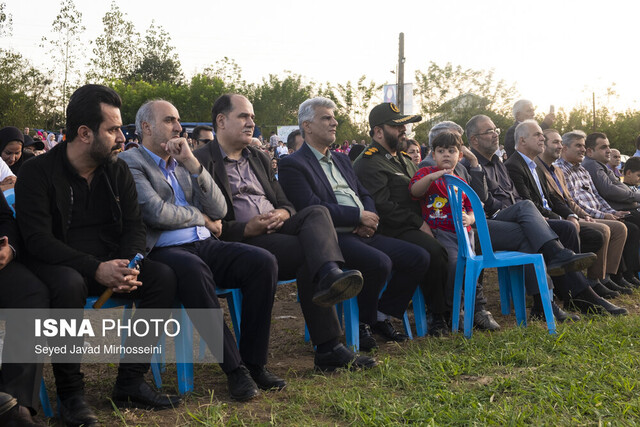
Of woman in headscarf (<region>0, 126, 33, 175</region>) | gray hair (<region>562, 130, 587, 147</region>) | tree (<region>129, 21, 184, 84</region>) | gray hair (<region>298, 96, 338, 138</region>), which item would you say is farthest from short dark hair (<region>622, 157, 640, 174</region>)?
tree (<region>129, 21, 184, 84</region>)

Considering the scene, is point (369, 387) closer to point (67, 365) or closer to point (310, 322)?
point (310, 322)

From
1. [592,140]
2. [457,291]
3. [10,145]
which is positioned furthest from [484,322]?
[10,145]

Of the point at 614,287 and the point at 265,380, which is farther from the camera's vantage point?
the point at 614,287

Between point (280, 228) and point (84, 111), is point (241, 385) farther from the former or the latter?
point (84, 111)

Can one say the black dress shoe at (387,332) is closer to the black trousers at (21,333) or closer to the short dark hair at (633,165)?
the black trousers at (21,333)

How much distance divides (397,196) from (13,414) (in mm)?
3271

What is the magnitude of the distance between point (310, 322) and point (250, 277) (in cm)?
52

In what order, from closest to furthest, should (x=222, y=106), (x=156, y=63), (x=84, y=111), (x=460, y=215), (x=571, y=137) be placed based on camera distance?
1. (x=84, y=111)
2. (x=222, y=106)
3. (x=460, y=215)
4. (x=571, y=137)
5. (x=156, y=63)

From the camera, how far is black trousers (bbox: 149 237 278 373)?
333 centimetres

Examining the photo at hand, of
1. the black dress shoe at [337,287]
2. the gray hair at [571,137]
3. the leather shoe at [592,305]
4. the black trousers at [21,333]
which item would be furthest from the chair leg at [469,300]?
the gray hair at [571,137]

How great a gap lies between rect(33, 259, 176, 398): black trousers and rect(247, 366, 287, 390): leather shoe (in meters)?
0.58

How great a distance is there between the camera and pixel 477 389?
10.5 feet

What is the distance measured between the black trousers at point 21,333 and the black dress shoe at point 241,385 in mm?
922

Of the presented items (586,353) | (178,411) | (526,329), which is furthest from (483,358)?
(178,411)
